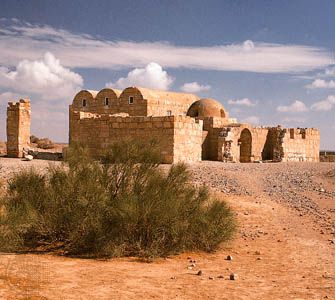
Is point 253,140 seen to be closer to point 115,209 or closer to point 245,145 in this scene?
point 245,145

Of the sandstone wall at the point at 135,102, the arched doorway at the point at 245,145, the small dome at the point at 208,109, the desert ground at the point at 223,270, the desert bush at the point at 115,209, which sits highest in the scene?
the sandstone wall at the point at 135,102

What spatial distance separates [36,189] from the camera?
7.82 meters

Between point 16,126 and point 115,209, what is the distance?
14406 mm

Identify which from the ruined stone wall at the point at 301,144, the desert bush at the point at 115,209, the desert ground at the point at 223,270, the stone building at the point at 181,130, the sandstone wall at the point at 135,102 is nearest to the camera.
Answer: the desert ground at the point at 223,270

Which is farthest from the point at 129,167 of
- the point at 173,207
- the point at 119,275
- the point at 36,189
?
the point at 119,275

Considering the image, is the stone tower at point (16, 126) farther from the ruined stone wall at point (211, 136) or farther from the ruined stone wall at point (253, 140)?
the ruined stone wall at point (253, 140)

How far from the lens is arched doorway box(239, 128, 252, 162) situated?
2469 centimetres

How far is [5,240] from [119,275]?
165cm

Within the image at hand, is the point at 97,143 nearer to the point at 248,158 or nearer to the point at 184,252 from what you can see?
the point at 248,158

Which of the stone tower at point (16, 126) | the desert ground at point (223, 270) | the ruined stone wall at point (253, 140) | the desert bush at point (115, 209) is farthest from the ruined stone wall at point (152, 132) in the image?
the desert bush at point (115, 209)

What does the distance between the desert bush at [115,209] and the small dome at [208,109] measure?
1682 cm

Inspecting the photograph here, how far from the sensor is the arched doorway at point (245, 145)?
2469 centimetres

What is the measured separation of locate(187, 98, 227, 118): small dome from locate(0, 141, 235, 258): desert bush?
55.2ft

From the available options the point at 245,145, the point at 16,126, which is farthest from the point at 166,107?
the point at 16,126
